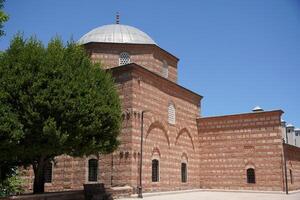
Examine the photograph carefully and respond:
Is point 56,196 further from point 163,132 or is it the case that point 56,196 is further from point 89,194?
point 163,132

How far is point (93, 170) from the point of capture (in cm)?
1964

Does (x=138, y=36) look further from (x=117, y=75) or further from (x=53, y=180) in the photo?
(x=53, y=180)

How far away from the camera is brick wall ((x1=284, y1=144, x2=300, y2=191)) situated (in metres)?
23.8

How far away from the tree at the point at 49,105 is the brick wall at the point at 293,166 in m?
14.3

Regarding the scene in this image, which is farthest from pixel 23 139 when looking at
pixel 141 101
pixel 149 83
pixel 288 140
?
pixel 288 140

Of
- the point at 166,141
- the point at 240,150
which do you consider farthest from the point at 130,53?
the point at 240,150

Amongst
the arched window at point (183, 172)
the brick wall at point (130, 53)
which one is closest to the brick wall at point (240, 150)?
the arched window at point (183, 172)

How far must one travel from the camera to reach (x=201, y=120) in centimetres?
2558

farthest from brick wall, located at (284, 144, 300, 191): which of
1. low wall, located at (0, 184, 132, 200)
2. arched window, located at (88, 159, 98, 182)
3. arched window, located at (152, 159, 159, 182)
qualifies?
arched window, located at (88, 159, 98, 182)

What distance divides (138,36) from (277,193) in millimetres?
13318

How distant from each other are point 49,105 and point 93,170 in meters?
7.84

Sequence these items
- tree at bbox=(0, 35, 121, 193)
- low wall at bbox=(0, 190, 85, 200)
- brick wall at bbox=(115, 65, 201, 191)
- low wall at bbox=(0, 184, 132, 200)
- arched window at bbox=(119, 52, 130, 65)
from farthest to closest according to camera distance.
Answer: arched window at bbox=(119, 52, 130, 65) < brick wall at bbox=(115, 65, 201, 191) < low wall at bbox=(0, 184, 132, 200) < low wall at bbox=(0, 190, 85, 200) < tree at bbox=(0, 35, 121, 193)

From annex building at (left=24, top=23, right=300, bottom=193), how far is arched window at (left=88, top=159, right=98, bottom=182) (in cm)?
5

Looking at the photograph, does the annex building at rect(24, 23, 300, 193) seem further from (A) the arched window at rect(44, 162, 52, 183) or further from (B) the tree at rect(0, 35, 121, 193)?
(B) the tree at rect(0, 35, 121, 193)
